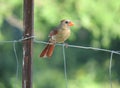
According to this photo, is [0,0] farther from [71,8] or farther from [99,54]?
[99,54]

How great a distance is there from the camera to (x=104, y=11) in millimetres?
4805

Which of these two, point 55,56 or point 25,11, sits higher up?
point 25,11

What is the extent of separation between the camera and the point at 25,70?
2.91 meters

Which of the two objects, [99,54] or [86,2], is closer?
[86,2]

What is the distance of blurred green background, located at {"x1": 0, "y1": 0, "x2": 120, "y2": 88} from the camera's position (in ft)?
16.0

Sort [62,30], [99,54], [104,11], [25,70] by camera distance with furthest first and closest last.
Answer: [99,54] → [104,11] → [62,30] → [25,70]

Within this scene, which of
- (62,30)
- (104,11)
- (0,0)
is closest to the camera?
(62,30)

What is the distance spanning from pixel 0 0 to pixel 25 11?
2259 mm

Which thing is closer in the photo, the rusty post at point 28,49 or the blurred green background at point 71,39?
the rusty post at point 28,49

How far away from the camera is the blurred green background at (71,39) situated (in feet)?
16.0

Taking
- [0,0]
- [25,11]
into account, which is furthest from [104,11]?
[25,11]

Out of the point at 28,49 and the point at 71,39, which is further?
the point at 71,39

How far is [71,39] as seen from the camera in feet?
17.9

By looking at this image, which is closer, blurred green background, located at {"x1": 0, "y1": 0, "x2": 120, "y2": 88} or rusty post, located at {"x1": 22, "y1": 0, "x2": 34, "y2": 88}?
rusty post, located at {"x1": 22, "y1": 0, "x2": 34, "y2": 88}
